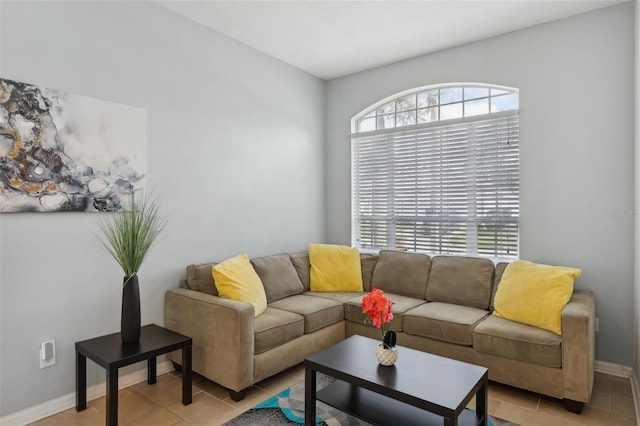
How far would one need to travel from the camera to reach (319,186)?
461 cm

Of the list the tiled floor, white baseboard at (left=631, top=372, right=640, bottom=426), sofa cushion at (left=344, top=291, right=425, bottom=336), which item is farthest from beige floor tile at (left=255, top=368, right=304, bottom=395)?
white baseboard at (left=631, top=372, right=640, bottom=426)

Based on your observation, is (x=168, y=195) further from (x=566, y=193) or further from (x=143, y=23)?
(x=566, y=193)

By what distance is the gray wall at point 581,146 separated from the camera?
2938mm

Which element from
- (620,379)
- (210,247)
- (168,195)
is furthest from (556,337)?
(168,195)

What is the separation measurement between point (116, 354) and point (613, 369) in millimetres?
3558

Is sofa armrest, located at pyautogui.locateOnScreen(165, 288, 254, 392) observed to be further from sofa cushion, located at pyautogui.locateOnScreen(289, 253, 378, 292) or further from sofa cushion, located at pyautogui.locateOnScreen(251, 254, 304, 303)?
sofa cushion, located at pyautogui.locateOnScreen(289, 253, 378, 292)

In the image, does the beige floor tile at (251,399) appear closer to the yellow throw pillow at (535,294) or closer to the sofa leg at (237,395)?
the sofa leg at (237,395)

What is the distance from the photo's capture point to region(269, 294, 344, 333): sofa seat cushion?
307cm

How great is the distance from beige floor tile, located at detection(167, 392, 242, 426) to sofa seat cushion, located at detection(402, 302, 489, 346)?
4.74ft

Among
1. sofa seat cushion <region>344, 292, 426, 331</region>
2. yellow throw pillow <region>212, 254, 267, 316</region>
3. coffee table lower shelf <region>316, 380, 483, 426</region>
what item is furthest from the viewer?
sofa seat cushion <region>344, 292, 426, 331</region>

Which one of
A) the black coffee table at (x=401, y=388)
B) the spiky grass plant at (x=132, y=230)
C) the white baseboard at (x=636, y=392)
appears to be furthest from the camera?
the spiky grass plant at (x=132, y=230)

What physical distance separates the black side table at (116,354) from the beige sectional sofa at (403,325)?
207mm

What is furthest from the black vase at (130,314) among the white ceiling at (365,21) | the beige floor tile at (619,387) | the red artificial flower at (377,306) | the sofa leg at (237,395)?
the beige floor tile at (619,387)

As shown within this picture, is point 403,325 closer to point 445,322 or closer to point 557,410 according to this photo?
point 445,322
